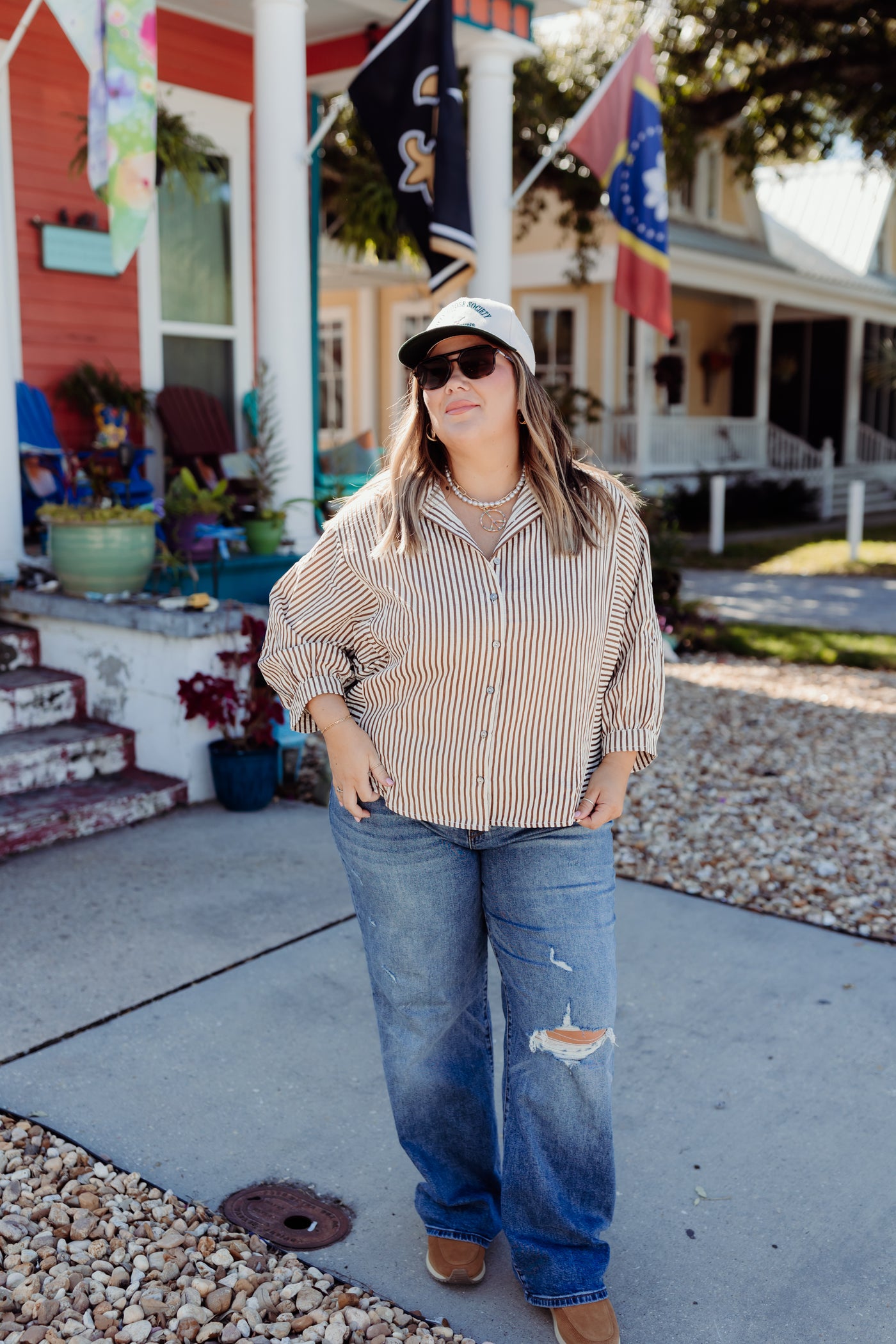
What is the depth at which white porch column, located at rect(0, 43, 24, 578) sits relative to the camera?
5.69m

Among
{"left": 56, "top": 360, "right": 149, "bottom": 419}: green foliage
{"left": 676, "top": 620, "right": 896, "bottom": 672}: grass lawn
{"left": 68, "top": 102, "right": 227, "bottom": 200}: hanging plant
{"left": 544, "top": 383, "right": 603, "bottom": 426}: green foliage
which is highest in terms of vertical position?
{"left": 68, "top": 102, "right": 227, "bottom": 200}: hanging plant

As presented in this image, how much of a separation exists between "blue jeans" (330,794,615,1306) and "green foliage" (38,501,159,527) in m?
→ 3.40

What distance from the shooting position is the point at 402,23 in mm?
6000

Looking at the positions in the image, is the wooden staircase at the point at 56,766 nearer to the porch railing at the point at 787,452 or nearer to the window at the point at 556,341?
the window at the point at 556,341

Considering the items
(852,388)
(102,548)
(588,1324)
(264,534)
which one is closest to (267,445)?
(264,534)

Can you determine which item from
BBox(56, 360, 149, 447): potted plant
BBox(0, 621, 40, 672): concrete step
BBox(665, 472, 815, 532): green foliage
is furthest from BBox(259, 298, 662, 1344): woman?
BBox(665, 472, 815, 532): green foliage

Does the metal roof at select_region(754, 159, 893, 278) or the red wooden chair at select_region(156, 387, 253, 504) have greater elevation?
the metal roof at select_region(754, 159, 893, 278)

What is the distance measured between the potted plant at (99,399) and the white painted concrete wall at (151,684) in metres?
1.72

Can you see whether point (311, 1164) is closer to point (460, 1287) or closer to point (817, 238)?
point (460, 1287)

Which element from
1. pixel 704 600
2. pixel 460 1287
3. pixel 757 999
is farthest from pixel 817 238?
pixel 460 1287

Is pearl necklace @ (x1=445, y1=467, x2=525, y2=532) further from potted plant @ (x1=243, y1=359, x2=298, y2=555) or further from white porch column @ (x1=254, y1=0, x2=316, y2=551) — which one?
white porch column @ (x1=254, y1=0, x2=316, y2=551)

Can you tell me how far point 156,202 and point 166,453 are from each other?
142 cm

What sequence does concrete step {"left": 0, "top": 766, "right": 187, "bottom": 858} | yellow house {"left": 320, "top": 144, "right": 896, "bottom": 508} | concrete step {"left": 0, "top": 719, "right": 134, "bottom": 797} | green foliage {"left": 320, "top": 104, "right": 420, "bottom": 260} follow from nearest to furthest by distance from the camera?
concrete step {"left": 0, "top": 766, "right": 187, "bottom": 858} < concrete step {"left": 0, "top": 719, "right": 134, "bottom": 797} < green foliage {"left": 320, "top": 104, "right": 420, "bottom": 260} < yellow house {"left": 320, "top": 144, "right": 896, "bottom": 508}

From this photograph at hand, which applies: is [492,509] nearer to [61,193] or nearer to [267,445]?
[267,445]
